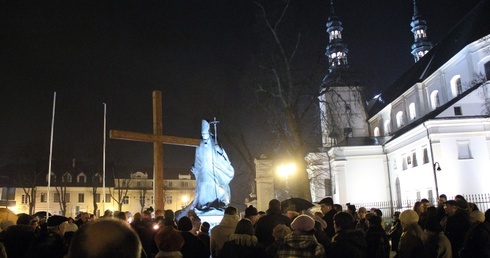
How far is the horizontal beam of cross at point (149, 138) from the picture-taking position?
1170 centimetres

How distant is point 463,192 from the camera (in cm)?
3300

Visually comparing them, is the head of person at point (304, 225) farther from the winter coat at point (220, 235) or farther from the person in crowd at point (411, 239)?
the winter coat at point (220, 235)

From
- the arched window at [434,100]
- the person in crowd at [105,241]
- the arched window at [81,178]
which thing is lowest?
the person in crowd at [105,241]

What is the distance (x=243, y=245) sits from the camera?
235 inches

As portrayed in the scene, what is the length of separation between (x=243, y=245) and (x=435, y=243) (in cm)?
280

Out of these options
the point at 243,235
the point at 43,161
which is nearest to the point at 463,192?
the point at 243,235

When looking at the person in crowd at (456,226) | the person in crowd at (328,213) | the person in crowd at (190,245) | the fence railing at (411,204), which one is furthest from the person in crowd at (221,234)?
the fence railing at (411,204)

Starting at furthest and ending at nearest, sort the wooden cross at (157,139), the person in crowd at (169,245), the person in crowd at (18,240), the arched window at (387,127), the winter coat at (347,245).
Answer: the arched window at (387,127) → the wooden cross at (157,139) → the person in crowd at (18,240) → the winter coat at (347,245) → the person in crowd at (169,245)

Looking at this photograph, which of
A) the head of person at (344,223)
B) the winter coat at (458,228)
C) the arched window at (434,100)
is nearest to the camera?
the head of person at (344,223)

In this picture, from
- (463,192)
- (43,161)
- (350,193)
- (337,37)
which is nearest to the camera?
(463,192)

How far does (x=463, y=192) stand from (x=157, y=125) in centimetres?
2810

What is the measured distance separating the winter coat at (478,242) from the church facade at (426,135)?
15089mm

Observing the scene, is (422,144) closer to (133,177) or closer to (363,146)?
(363,146)

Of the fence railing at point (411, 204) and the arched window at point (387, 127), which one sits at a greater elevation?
the arched window at point (387, 127)
